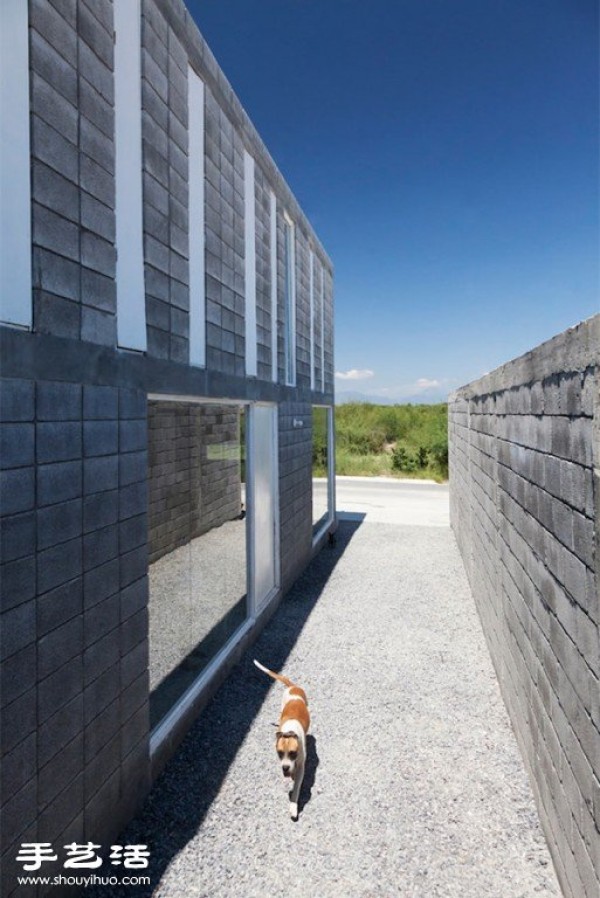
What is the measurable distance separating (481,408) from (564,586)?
4.58 metres

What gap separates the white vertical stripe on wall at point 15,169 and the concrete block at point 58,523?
994 millimetres

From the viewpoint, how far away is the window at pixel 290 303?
8883 millimetres

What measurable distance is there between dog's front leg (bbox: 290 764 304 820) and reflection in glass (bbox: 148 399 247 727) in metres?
1.25

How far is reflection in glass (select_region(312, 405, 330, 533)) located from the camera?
1114 centimetres

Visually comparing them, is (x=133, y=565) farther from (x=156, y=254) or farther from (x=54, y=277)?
(x=156, y=254)

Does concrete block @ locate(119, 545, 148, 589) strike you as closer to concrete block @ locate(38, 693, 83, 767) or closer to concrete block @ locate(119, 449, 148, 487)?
concrete block @ locate(119, 449, 148, 487)

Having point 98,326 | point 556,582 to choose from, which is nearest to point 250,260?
point 98,326

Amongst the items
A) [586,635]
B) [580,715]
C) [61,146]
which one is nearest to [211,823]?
[580,715]

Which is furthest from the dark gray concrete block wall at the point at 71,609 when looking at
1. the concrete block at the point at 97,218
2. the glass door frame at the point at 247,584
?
the concrete block at the point at 97,218

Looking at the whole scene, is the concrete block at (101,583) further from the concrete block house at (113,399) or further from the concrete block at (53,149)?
the concrete block at (53,149)

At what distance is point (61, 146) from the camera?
2.95 metres

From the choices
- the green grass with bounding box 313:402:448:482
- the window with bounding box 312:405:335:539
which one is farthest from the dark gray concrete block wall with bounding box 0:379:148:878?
the green grass with bounding box 313:402:448:482

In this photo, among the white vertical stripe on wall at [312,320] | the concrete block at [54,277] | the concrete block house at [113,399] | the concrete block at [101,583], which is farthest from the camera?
the white vertical stripe on wall at [312,320]

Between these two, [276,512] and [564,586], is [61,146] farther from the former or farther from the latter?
[276,512]
